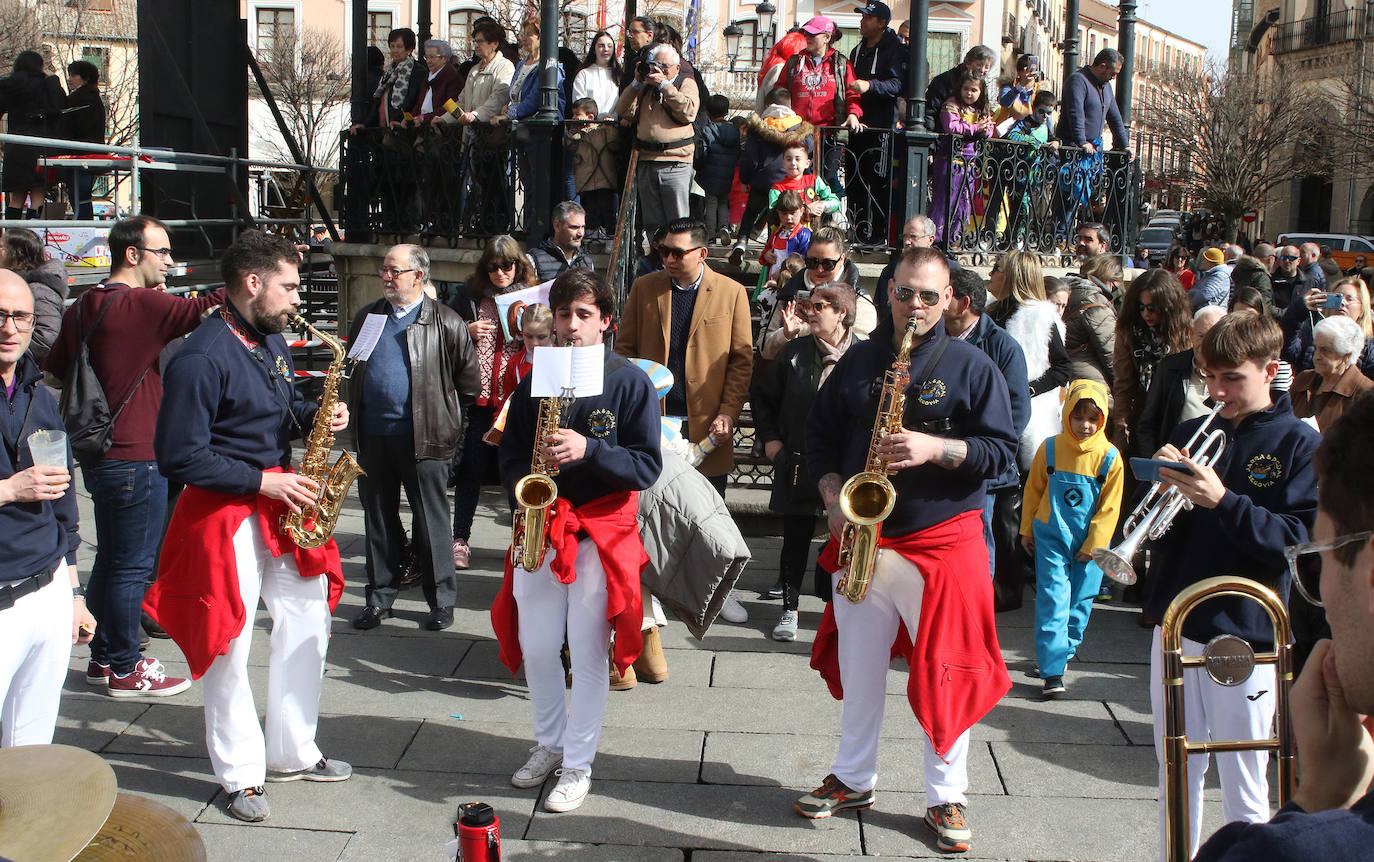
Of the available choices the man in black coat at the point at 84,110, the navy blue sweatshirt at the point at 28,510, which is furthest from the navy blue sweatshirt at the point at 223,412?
the man in black coat at the point at 84,110

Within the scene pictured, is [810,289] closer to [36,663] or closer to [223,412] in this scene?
[223,412]

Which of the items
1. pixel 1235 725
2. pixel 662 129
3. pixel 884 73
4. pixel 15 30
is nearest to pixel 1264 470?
pixel 1235 725

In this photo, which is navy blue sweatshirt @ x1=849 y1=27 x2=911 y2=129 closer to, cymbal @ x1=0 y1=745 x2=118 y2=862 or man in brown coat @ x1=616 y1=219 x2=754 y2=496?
man in brown coat @ x1=616 y1=219 x2=754 y2=496

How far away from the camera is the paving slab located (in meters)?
4.13

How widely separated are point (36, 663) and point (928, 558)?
290 centimetres

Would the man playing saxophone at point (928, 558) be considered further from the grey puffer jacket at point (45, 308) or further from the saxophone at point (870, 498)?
the grey puffer jacket at point (45, 308)

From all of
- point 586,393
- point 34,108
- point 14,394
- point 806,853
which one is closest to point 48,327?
point 14,394

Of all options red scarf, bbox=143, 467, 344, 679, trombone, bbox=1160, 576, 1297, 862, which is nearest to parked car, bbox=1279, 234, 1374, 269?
red scarf, bbox=143, 467, 344, 679

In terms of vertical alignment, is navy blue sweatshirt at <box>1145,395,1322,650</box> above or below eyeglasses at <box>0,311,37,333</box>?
below

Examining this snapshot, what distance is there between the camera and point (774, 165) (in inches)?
351

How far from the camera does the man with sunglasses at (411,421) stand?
20.8ft

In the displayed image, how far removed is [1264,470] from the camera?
12.1ft

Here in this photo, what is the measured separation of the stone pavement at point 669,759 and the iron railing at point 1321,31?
4548cm

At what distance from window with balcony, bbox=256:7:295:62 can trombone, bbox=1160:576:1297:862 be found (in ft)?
129
